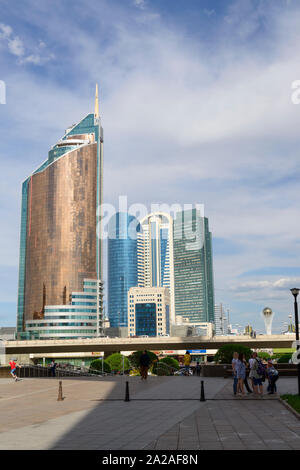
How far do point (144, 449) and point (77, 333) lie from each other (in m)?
191

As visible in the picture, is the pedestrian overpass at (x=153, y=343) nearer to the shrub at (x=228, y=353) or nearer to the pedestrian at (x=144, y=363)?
the shrub at (x=228, y=353)

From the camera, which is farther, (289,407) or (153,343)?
(153,343)

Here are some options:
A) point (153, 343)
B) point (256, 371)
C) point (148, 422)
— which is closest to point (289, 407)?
point (256, 371)

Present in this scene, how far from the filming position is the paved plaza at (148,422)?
11.4 m

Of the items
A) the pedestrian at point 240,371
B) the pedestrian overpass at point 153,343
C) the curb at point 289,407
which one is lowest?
the pedestrian overpass at point 153,343

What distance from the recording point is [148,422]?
14.8m

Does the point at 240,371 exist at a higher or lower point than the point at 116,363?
higher

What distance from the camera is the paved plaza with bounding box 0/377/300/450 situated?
11.4 metres

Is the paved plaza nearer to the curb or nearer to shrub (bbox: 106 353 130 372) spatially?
the curb

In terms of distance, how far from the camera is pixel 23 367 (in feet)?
148

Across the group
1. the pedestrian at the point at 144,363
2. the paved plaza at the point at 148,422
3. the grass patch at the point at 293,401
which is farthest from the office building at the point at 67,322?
the grass patch at the point at 293,401

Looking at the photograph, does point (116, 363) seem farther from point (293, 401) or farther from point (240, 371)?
point (293, 401)

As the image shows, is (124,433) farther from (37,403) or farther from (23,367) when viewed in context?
(23,367)
